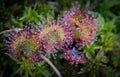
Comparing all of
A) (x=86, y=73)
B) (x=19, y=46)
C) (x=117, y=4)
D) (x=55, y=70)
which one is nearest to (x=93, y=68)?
(x=86, y=73)

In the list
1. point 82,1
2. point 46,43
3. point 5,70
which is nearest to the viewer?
point 46,43

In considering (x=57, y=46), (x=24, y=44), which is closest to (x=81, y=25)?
(x=57, y=46)

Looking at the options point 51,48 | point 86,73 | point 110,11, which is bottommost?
point 86,73

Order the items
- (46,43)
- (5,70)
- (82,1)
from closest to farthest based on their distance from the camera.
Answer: (46,43)
(5,70)
(82,1)

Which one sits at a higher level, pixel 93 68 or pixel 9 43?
pixel 9 43

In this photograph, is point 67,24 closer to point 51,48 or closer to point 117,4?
point 51,48

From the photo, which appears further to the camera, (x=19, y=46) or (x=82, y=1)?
(x=82, y=1)

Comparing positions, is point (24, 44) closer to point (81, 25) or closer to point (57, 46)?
point (57, 46)

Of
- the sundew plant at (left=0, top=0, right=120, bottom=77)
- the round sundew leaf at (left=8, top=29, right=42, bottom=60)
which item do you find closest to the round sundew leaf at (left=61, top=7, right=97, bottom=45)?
the sundew plant at (left=0, top=0, right=120, bottom=77)

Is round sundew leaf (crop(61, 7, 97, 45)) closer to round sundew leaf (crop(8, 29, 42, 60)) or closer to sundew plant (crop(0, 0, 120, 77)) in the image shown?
sundew plant (crop(0, 0, 120, 77))
